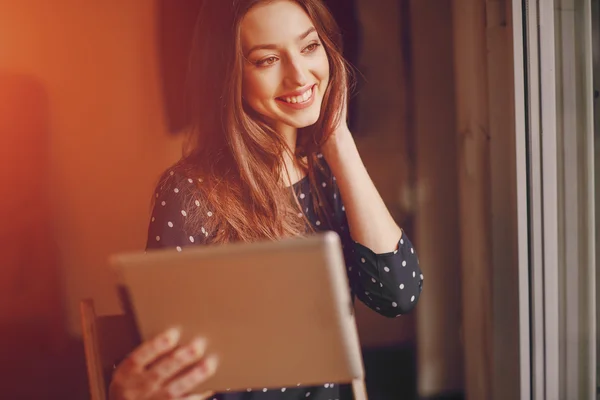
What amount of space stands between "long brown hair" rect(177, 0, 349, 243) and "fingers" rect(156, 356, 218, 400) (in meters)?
0.19

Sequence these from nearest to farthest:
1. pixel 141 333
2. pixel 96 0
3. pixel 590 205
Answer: pixel 141 333
pixel 96 0
pixel 590 205

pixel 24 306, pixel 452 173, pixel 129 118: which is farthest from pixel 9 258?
pixel 452 173

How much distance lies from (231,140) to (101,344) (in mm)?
367

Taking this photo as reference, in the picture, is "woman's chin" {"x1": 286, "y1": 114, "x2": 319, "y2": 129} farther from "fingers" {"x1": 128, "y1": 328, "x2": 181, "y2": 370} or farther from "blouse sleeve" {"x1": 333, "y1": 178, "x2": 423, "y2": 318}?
"fingers" {"x1": 128, "y1": 328, "x2": 181, "y2": 370}

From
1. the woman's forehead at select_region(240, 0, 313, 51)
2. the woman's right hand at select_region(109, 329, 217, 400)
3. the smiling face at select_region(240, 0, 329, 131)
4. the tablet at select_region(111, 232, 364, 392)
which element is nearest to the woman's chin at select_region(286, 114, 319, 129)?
the smiling face at select_region(240, 0, 329, 131)

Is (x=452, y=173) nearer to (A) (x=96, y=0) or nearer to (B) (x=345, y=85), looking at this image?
(B) (x=345, y=85)

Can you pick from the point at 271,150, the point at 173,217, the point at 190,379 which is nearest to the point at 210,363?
the point at 190,379

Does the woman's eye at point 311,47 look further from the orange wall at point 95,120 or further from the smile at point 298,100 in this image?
the orange wall at point 95,120

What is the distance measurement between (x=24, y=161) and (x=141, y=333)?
337mm

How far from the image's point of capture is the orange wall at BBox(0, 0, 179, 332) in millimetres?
771

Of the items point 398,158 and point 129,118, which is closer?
point 129,118

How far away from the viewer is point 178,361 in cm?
65

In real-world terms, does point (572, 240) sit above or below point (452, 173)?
below

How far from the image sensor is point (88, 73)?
2.57 ft
